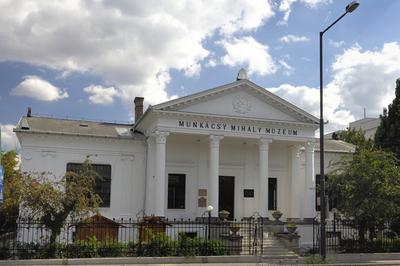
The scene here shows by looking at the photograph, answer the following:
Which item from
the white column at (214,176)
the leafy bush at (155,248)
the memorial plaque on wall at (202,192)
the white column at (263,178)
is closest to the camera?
the leafy bush at (155,248)

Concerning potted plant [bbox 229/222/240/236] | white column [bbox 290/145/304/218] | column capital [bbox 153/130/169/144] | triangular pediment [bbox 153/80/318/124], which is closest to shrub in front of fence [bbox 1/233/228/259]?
potted plant [bbox 229/222/240/236]

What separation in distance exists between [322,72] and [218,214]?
1186cm

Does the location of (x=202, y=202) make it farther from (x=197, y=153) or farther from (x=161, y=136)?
(x=161, y=136)

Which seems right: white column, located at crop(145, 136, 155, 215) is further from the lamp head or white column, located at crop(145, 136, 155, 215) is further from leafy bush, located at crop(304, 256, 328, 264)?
the lamp head

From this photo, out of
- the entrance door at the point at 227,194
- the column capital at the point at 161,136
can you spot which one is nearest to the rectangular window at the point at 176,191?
the entrance door at the point at 227,194

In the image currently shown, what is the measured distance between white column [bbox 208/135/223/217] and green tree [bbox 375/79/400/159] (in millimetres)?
11427

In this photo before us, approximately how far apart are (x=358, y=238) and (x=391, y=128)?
11.2m

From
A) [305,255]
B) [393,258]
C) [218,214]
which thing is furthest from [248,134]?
[393,258]

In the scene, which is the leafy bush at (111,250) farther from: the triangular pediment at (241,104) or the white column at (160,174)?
the triangular pediment at (241,104)

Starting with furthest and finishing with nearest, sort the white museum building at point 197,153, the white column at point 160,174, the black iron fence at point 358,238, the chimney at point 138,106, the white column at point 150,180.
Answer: the chimney at point 138,106 < the white column at point 150,180 < the white museum building at point 197,153 < the white column at point 160,174 < the black iron fence at point 358,238

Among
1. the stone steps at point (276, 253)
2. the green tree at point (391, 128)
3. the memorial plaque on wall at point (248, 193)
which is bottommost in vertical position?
the stone steps at point (276, 253)

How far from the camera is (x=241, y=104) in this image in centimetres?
3098

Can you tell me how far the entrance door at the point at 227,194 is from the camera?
3375cm

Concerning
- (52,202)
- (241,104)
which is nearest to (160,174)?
(241,104)
